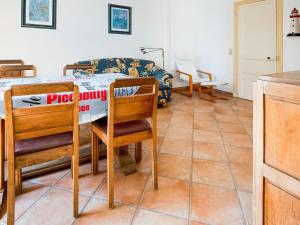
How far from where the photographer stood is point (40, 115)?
1242 mm

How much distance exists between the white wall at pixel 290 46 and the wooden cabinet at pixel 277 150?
3490 mm

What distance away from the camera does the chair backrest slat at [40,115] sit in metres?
1.15

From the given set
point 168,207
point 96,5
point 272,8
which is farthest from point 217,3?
point 168,207

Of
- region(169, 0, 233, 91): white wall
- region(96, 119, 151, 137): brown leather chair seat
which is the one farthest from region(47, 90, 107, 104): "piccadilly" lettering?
region(169, 0, 233, 91): white wall

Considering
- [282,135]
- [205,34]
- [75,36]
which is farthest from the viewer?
[205,34]

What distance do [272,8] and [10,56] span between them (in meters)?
4.53

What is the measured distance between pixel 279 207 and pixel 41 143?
126 cm

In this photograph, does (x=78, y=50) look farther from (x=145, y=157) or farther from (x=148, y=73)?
(x=145, y=157)

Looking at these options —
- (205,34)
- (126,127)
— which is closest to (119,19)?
(205,34)

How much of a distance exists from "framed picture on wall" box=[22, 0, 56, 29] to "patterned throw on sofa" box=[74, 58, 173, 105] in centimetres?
84

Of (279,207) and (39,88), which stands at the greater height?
(39,88)

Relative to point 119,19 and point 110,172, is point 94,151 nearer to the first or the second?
point 110,172

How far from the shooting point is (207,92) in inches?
216

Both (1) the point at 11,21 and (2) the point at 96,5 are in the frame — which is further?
(2) the point at 96,5
